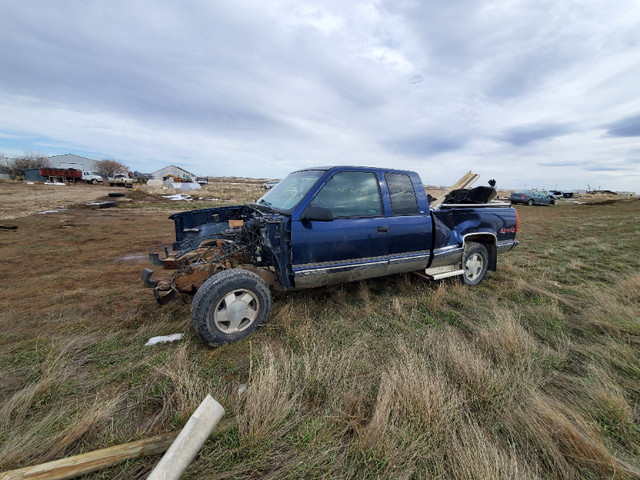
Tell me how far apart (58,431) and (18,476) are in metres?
0.38

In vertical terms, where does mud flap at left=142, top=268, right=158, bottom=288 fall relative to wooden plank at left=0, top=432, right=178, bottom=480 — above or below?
above

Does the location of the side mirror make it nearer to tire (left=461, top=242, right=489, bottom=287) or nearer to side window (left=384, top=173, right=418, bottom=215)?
side window (left=384, top=173, right=418, bottom=215)

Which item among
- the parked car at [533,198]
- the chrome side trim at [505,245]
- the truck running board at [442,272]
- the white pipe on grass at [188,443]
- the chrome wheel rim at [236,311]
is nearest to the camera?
the white pipe on grass at [188,443]

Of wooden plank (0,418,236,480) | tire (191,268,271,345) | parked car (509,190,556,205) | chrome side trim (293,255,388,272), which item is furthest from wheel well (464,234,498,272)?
parked car (509,190,556,205)

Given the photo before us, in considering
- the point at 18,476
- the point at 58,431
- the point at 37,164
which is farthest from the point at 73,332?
the point at 37,164

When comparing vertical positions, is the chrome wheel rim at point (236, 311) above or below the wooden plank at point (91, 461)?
above

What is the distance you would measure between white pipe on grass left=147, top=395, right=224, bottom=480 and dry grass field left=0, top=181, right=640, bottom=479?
0.14m

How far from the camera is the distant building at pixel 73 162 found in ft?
218

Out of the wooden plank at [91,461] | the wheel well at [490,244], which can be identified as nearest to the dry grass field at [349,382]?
the wooden plank at [91,461]

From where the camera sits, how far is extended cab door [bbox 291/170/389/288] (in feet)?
9.88

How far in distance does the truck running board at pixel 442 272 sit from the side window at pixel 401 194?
962mm

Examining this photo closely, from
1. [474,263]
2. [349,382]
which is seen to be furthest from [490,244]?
[349,382]

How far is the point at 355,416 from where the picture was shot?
1.82 metres

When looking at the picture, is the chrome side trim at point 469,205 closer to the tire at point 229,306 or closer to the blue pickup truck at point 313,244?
the blue pickup truck at point 313,244
